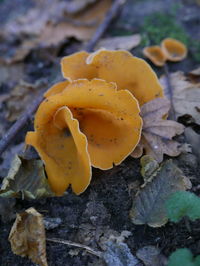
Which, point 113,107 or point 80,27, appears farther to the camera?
point 80,27

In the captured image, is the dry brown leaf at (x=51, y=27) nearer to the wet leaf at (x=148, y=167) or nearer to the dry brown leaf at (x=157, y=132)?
the dry brown leaf at (x=157, y=132)

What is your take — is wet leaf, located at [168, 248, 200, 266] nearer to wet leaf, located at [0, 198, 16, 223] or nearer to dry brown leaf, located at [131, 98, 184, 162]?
dry brown leaf, located at [131, 98, 184, 162]

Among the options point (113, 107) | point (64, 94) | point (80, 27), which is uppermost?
point (64, 94)

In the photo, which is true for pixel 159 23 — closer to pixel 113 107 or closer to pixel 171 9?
pixel 171 9

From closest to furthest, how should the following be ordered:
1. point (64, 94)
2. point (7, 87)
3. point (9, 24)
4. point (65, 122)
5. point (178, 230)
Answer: point (178, 230) < point (64, 94) < point (65, 122) < point (7, 87) < point (9, 24)

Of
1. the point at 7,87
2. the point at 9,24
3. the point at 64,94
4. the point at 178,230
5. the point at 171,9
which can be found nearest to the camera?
the point at 178,230

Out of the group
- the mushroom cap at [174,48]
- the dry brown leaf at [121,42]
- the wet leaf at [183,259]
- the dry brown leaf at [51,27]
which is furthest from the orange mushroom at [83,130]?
the dry brown leaf at [51,27]

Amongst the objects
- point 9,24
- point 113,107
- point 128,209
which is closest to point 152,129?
point 113,107

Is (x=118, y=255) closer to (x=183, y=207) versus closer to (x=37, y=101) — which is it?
(x=183, y=207)
